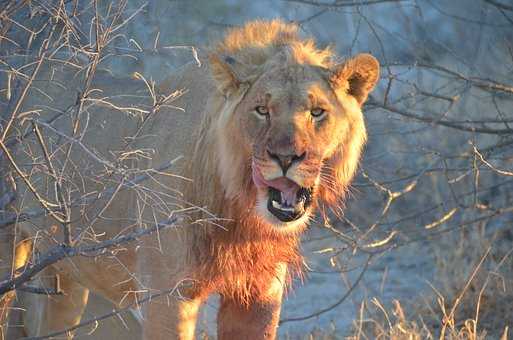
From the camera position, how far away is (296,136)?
3.71m

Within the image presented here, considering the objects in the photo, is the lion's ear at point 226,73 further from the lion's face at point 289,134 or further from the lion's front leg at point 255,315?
the lion's front leg at point 255,315

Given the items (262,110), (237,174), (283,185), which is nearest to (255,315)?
(237,174)

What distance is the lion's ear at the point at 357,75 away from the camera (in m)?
4.02

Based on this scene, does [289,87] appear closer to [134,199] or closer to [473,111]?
[134,199]

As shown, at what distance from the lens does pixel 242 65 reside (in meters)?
4.12

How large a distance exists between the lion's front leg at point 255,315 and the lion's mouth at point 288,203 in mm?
782

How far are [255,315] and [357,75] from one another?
123 cm

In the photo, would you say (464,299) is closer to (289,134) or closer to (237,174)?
(237,174)

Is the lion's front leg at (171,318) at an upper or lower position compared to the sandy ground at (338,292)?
upper

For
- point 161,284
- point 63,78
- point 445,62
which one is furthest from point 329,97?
point 445,62

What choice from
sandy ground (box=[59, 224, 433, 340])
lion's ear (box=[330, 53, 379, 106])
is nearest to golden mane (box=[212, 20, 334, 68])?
lion's ear (box=[330, 53, 379, 106])

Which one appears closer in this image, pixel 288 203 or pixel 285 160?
pixel 285 160

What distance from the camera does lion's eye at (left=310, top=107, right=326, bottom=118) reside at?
388cm

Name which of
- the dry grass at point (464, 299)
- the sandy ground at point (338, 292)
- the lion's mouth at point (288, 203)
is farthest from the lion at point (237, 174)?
the sandy ground at point (338, 292)
